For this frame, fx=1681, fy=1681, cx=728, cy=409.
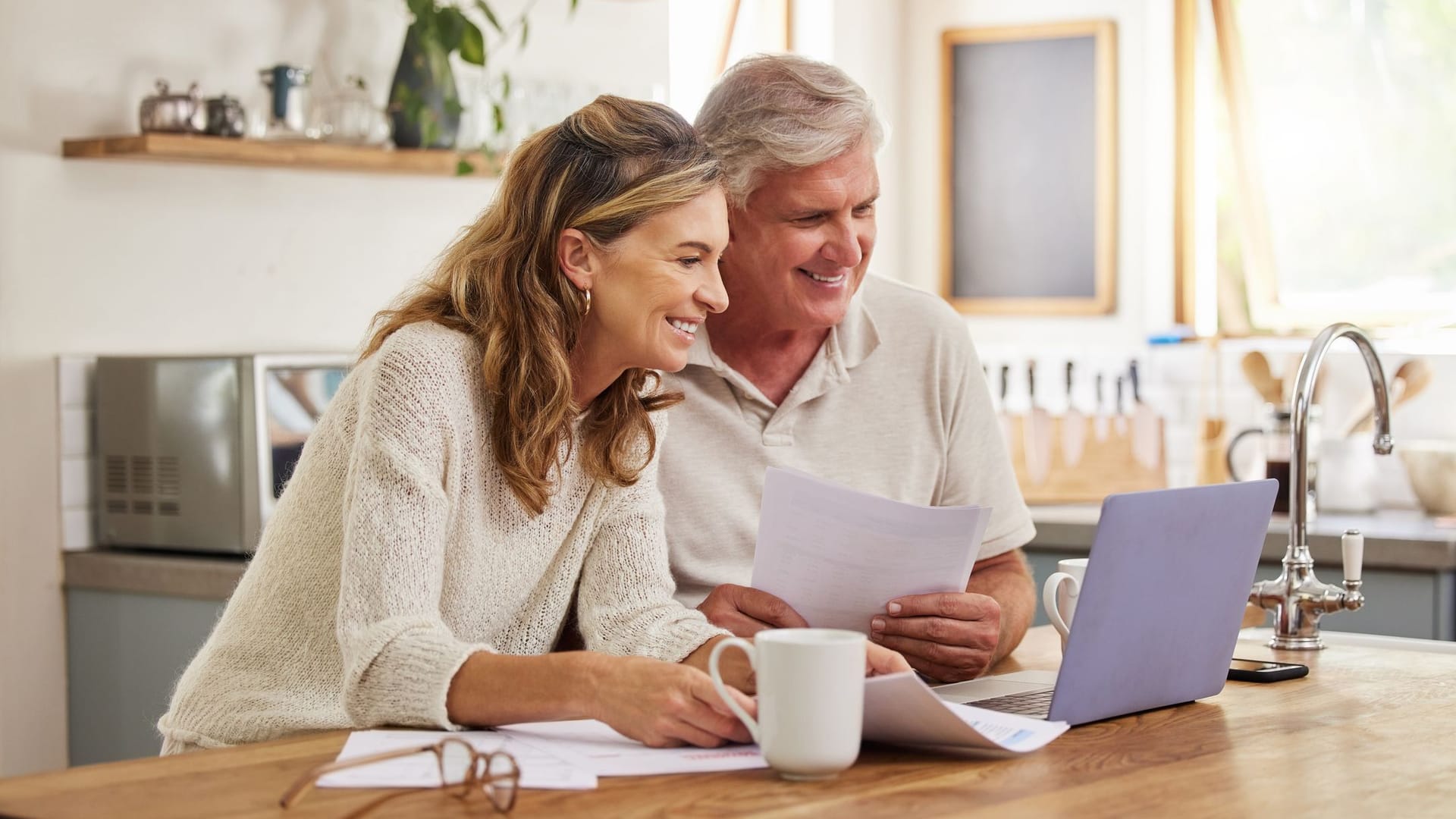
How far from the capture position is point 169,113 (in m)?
3.17

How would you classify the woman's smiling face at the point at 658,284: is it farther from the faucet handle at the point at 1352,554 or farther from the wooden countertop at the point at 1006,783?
the faucet handle at the point at 1352,554

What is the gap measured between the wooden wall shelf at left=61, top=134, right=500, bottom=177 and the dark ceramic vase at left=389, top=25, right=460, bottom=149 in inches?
1.8

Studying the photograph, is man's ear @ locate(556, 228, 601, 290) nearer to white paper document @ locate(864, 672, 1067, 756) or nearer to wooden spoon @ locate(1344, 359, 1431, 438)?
white paper document @ locate(864, 672, 1067, 756)

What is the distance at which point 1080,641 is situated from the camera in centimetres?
157

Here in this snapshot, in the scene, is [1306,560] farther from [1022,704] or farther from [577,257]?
[577,257]

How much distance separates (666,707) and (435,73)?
89.5 inches

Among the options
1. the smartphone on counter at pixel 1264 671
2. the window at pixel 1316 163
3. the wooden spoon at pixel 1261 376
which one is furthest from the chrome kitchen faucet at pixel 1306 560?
the window at pixel 1316 163

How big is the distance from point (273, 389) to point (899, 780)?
205 centimetres

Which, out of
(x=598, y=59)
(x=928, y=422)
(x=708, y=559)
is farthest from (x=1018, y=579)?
(x=598, y=59)

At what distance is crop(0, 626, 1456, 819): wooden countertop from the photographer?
1274 mm

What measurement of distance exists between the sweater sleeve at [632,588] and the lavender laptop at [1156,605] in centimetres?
31

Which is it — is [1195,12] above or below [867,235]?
above

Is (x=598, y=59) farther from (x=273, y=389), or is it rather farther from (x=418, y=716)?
(x=418, y=716)

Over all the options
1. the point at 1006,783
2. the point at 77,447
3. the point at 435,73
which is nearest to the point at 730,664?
the point at 1006,783
